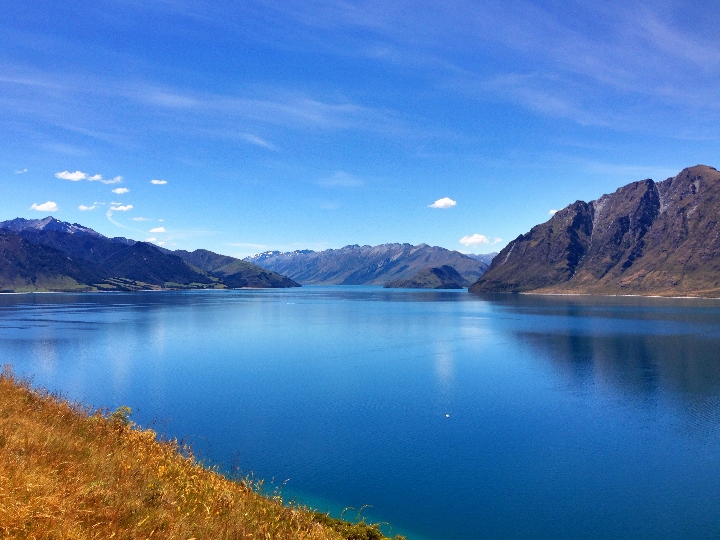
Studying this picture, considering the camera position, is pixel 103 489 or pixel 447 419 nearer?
pixel 103 489

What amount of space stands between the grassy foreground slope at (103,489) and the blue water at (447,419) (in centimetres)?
1879

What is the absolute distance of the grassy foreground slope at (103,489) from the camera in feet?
31.3

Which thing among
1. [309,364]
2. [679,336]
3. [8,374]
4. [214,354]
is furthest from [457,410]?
[679,336]

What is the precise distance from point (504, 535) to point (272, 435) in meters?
27.2

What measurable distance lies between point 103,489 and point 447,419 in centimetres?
5254

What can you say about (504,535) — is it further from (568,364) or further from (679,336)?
(679,336)

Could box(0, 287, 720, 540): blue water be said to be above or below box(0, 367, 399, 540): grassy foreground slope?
below

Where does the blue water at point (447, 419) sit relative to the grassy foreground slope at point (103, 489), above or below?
below

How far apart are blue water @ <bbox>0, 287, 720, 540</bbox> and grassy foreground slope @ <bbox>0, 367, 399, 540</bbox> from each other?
1879cm

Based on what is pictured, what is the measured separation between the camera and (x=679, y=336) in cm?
Result: 13588

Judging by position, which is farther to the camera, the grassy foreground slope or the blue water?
the blue water

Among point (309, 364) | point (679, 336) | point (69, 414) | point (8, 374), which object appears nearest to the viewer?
point (69, 414)

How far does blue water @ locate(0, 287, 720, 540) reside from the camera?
3628 centimetres

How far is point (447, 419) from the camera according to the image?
195 feet
